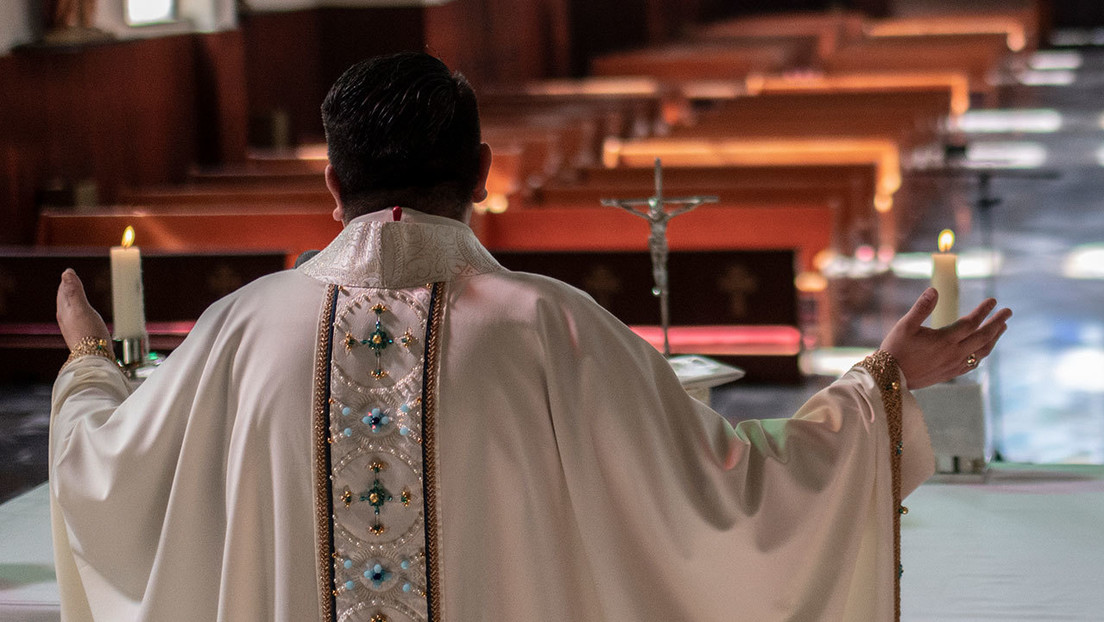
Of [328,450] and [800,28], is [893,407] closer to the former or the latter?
[328,450]

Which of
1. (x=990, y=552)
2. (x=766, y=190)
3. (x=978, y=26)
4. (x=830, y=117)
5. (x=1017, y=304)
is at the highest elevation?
(x=978, y=26)

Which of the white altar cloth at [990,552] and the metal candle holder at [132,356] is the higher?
the metal candle holder at [132,356]

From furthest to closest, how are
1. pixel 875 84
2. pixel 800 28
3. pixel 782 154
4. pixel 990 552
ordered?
pixel 800 28, pixel 875 84, pixel 782 154, pixel 990 552

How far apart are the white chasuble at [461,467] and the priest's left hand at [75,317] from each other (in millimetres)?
353

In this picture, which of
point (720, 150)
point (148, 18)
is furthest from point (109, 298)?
point (720, 150)

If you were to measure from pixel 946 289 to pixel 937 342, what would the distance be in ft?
2.61

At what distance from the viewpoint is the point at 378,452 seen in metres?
1.91

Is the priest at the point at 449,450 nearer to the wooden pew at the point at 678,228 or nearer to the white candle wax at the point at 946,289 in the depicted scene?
the white candle wax at the point at 946,289

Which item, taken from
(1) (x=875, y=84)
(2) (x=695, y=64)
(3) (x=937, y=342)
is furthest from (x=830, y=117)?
(3) (x=937, y=342)

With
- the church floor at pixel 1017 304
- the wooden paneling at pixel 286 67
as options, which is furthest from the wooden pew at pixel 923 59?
the wooden paneling at pixel 286 67

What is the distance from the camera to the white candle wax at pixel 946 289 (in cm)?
275

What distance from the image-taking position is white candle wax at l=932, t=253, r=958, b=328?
275 centimetres

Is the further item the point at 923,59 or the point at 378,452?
the point at 923,59

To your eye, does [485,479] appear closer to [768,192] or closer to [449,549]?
[449,549]
